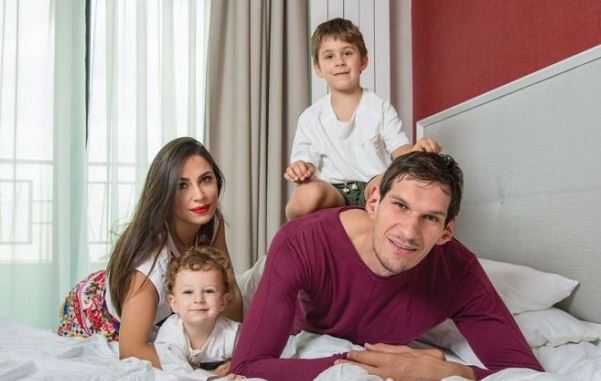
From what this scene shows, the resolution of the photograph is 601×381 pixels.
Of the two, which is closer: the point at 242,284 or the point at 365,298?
the point at 365,298

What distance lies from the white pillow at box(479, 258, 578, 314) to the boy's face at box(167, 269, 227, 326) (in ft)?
2.68

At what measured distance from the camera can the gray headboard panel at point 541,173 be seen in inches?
66.2

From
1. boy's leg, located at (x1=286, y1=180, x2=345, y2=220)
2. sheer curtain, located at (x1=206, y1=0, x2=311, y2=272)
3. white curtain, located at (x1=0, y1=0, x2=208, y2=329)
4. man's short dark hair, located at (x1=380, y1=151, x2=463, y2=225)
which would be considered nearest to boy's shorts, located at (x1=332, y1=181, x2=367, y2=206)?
boy's leg, located at (x1=286, y1=180, x2=345, y2=220)

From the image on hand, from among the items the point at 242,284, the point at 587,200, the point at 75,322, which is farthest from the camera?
the point at 242,284

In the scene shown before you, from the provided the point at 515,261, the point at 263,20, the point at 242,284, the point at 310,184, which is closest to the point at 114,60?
the point at 263,20

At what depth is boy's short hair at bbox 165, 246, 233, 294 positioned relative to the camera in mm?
1589

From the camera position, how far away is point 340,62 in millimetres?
2086

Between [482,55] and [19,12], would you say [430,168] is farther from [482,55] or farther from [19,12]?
[19,12]

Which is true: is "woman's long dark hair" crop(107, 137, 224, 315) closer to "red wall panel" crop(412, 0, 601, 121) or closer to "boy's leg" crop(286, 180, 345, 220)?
"boy's leg" crop(286, 180, 345, 220)

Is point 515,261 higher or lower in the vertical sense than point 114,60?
lower

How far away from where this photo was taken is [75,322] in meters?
1.91

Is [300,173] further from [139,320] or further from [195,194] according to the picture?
[139,320]

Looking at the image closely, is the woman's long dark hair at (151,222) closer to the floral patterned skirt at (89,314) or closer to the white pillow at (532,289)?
the floral patterned skirt at (89,314)

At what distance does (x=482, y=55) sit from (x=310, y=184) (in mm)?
1251
